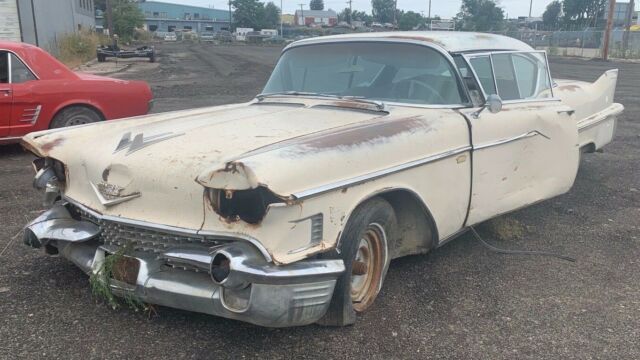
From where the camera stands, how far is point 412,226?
3.54 meters

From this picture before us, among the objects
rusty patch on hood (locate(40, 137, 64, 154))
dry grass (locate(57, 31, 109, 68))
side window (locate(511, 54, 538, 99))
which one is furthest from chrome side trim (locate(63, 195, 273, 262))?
dry grass (locate(57, 31, 109, 68))

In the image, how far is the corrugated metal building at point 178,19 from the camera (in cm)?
12419

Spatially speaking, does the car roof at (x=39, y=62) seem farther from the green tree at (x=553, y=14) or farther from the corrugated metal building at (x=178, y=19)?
the corrugated metal building at (x=178, y=19)

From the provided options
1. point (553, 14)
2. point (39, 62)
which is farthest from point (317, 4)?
point (39, 62)

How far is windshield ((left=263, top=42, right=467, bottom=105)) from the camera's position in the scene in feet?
13.1

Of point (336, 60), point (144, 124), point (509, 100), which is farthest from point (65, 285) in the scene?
point (509, 100)

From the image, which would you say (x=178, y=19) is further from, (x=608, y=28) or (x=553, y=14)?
(x=608, y=28)

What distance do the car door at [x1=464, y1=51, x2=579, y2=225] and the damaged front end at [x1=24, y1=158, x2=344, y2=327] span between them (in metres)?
1.61

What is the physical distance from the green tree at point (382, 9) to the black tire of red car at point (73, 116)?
96.7 m

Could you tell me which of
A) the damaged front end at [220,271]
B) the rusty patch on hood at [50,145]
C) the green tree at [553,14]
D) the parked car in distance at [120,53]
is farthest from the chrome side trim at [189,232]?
the green tree at [553,14]

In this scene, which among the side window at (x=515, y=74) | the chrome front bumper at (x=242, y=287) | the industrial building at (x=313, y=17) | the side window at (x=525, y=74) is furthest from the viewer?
the industrial building at (x=313, y=17)

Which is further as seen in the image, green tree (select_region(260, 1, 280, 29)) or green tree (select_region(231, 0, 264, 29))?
green tree (select_region(260, 1, 280, 29))

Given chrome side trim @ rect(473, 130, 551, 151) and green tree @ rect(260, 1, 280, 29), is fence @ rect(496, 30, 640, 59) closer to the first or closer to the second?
chrome side trim @ rect(473, 130, 551, 151)

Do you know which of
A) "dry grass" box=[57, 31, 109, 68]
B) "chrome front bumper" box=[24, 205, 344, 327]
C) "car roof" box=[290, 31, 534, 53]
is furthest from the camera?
"dry grass" box=[57, 31, 109, 68]
